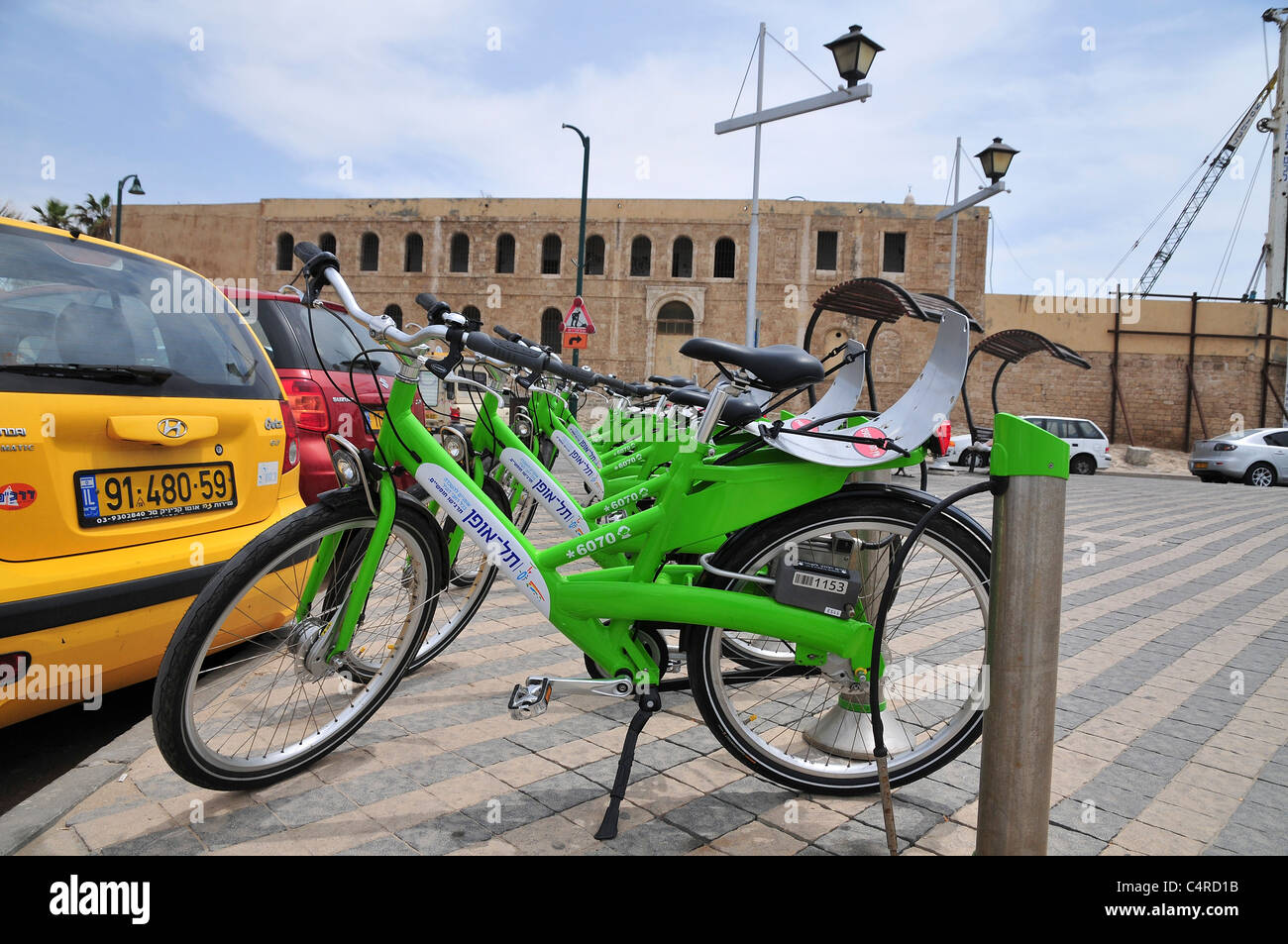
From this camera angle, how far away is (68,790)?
→ 8.08 ft

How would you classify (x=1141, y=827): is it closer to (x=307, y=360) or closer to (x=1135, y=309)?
(x=307, y=360)

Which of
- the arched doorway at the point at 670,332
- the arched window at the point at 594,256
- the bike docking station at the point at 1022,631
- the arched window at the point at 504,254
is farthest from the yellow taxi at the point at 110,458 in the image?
the arched window at the point at 504,254

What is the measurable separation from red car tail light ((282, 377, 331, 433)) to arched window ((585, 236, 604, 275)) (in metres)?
34.4

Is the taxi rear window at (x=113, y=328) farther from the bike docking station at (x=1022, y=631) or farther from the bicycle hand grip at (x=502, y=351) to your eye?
the bike docking station at (x=1022, y=631)

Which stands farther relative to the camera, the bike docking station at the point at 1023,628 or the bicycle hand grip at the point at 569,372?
the bicycle hand grip at the point at 569,372

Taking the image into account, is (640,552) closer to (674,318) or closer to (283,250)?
(674,318)

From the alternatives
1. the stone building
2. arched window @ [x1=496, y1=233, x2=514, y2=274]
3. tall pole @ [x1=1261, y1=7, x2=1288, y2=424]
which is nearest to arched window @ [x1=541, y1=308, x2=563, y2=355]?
the stone building

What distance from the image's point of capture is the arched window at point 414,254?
3977cm

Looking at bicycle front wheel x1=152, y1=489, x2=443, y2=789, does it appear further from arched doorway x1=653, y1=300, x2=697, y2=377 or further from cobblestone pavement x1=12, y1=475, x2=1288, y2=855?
arched doorway x1=653, y1=300, x2=697, y2=377

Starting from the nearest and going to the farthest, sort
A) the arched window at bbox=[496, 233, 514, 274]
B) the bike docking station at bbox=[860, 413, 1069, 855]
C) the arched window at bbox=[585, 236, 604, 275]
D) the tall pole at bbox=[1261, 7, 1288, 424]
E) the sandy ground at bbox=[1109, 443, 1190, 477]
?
1. the bike docking station at bbox=[860, 413, 1069, 855]
2. the sandy ground at bbox=[1109, 443, 1190, 477]
3. the tall pole at bbox=[1261, 7, 1288, 424]
4. the arched window at bbox=[585, 236, 604, 275]
5. the arched window at bbox=[496, 233, 514, 274]

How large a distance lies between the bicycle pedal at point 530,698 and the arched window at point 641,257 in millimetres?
37046

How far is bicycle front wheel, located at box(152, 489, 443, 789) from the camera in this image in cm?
230
